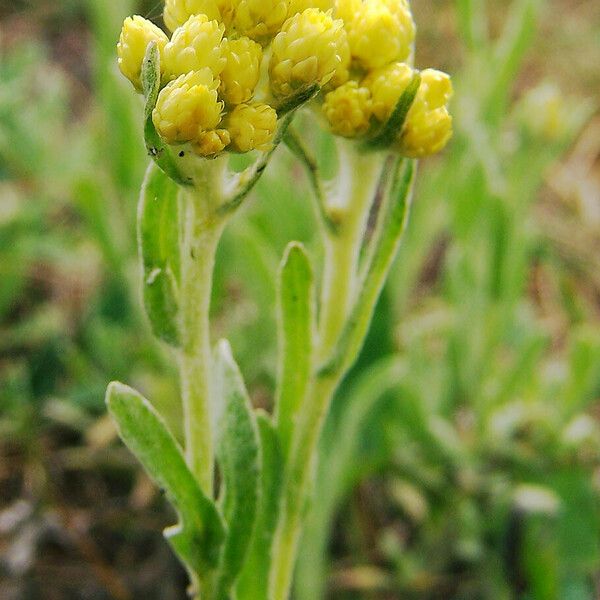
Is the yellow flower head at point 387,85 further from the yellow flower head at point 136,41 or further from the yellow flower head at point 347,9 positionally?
the yellow flower head at point 136,41

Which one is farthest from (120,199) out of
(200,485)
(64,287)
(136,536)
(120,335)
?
(200,485)

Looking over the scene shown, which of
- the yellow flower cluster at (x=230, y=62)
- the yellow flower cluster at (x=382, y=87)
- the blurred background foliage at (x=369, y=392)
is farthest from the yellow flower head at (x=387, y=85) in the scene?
the blurred background foliage at (x=369, y=392)

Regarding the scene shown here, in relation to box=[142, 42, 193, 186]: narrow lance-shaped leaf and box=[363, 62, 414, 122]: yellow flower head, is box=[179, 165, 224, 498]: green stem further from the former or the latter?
box=[363, 62, 414, 122]: yellow flower head

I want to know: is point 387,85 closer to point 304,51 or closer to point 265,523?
point 304,51

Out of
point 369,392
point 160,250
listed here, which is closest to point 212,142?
point 160,250

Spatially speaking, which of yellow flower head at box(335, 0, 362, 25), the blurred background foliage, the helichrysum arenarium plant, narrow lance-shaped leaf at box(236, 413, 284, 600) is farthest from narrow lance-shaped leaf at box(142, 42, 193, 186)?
the blurred background foliage

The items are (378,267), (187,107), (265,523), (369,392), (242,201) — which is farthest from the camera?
(369,392)
